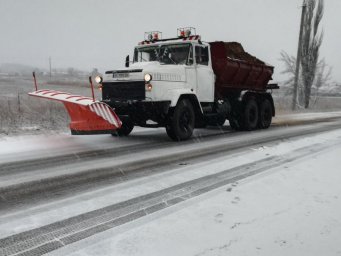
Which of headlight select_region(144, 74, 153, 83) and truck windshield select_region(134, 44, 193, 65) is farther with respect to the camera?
truck windshield select_region(134, 44, 193, 65)

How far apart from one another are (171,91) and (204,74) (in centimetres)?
155

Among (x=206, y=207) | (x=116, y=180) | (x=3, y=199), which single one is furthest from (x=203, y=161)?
(x=3, y=199)

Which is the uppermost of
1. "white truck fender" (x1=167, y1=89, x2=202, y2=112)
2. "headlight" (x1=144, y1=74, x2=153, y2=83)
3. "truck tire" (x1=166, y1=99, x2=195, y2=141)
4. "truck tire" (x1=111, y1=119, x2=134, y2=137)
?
"headlight" (x1=144, y1=74, x2=153, y2=83)

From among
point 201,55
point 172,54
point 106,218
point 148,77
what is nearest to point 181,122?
point 148,77

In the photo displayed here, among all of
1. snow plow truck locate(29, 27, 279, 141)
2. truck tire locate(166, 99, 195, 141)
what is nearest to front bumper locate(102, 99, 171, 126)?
snow plow truck locate(29, 27, 279, 141)

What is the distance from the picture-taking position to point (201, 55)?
32.6 ft

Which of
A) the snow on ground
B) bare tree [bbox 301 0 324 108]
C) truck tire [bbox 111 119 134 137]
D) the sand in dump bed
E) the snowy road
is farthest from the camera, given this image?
bare tree [bbox 301 0 324 108]

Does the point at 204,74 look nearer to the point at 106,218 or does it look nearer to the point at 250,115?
the point at 250,115

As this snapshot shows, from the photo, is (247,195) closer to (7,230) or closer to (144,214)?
(144,214)

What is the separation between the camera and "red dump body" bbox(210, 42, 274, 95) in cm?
1050

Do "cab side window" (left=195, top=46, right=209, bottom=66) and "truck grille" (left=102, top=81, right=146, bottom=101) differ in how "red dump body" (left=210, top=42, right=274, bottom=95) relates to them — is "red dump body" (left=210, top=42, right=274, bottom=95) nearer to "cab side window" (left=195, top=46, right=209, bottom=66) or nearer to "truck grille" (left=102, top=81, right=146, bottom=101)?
"cab side window" (left=195, top=46, right=209, bottom=66)

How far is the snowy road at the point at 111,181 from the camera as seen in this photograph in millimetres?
3354

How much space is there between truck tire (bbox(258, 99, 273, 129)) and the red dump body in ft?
1.71

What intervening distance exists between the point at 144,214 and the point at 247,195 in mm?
1362
